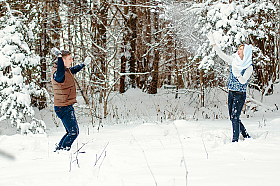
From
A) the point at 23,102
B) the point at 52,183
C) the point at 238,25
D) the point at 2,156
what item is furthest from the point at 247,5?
the point at 2,156

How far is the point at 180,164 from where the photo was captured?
287 centimetres

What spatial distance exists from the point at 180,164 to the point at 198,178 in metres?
0.59

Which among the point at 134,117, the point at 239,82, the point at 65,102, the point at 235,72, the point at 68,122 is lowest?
the point at 134,117

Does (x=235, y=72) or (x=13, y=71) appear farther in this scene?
(x=13, y=71)

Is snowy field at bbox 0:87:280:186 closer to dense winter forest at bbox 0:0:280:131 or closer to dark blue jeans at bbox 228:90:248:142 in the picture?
dark blue jeans at bbox 228:90:248:142

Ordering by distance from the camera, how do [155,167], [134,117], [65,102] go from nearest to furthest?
[155,167], [65,102], [134,117]

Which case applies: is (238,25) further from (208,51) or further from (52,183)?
(52,183)

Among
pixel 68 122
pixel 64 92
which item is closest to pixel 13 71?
pixel 64 92

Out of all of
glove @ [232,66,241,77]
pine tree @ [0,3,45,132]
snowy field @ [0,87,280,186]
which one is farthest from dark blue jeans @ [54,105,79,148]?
pine tree @ [0,3,45,132]

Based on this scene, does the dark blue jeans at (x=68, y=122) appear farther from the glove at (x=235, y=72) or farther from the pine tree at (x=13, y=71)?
the pine tree at (x=13, y=71)

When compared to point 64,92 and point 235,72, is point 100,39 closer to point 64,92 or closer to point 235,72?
point 64,92

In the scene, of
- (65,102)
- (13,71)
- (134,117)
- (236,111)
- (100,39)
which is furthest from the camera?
(134,117)

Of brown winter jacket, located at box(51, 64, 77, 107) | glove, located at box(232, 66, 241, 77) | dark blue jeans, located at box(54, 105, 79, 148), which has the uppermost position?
glove, located at box(232, 66, 241, 77)

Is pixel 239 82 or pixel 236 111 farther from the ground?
pixel 239 82
